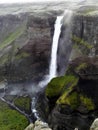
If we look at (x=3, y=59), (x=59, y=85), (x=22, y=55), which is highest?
(x=22, y=55)

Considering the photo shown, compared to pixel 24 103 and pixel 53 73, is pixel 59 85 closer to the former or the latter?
pixel 24 103

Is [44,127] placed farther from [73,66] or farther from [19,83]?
[19,83]

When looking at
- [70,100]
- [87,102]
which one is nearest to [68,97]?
[70,100]

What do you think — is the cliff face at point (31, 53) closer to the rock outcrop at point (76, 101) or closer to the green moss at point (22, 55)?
the green moss at point (22, 55)

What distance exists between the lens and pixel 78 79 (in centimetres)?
10894

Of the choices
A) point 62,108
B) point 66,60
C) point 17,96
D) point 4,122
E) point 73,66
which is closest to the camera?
point 62,108

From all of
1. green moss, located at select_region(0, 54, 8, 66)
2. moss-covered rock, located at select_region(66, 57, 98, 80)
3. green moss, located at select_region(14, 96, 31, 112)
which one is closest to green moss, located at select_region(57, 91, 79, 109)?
moss-covered rock, located at select_region(66, 57, 98, 80)

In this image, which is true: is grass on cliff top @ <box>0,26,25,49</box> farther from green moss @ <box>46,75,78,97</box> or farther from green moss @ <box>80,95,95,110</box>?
green moss @ <box>80,95,95,110</box>

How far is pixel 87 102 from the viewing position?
103 metres

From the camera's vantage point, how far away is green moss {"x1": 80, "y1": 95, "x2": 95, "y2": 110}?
101825 millimetres

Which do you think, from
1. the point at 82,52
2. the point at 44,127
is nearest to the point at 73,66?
the point at 82,52

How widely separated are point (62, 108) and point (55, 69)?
39.4 metres

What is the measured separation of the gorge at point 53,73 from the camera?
104m

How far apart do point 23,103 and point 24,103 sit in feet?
1.11
